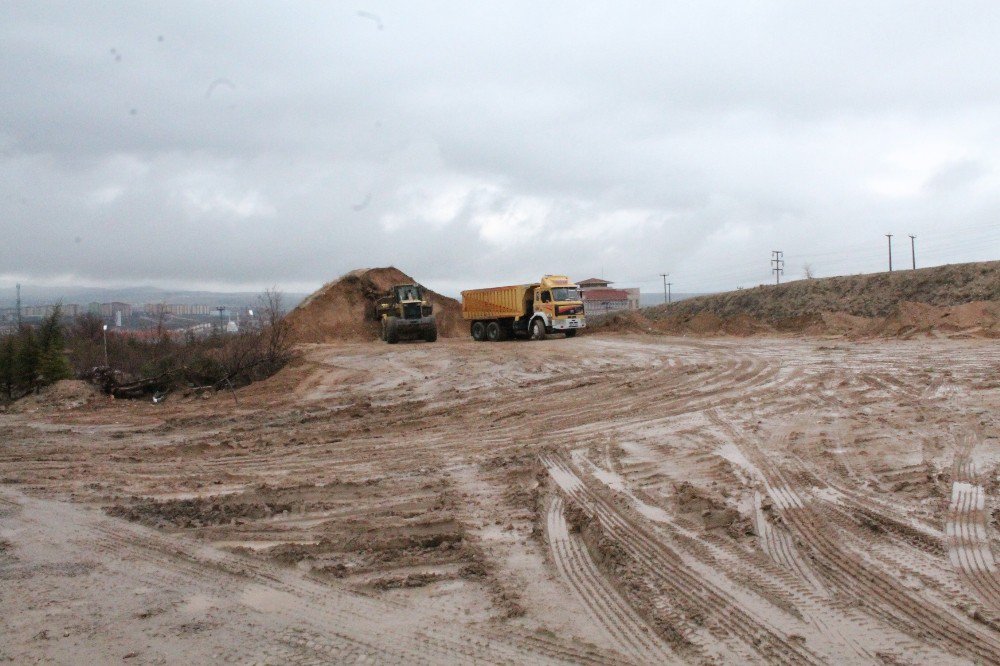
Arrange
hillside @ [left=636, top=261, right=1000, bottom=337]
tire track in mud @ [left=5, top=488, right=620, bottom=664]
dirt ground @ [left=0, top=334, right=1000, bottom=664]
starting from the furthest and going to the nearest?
hillside @ [left=636, top=261, right=1000, bottom=337] → dirt ground @ [left=0, top=334, right=1000, bottom=664] → tire track in mud @ [left=5, top=488, right=620, bottom=664]

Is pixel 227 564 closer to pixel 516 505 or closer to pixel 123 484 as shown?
pixel 516 505

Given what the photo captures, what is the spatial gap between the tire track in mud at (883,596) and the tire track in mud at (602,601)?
Result: 4.96ft


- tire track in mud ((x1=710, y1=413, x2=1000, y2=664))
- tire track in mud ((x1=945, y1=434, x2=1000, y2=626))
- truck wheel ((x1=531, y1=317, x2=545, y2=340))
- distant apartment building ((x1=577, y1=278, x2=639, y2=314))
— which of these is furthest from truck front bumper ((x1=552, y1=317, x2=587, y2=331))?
distant apartment building ((x1=577, y1=278, x2=639, y2=314))

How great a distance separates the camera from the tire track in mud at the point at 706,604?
4.39m

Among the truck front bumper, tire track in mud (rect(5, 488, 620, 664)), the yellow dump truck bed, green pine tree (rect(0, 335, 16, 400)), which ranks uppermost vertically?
the yellow dump truck bed

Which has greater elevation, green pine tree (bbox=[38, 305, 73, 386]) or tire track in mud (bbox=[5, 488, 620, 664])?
green pine tree (bbox=[38, 305, 73, 386])

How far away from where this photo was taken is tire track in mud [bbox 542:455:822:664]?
439cm

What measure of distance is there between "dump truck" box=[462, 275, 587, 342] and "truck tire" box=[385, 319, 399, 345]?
4.09 meters

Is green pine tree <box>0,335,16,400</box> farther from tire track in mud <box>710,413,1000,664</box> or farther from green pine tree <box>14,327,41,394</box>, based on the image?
tire track in mud <box>710,413,1000,664</box>

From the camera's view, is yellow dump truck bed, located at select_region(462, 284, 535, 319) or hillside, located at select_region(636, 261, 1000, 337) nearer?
hillside, located at select_region(636, 261, 1000, 337)

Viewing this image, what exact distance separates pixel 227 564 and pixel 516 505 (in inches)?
112

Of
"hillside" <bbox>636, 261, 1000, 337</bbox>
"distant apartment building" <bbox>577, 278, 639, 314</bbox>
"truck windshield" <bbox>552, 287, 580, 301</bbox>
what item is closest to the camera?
"hillside" <bbox>636, 261, 1000, 337</bbox>

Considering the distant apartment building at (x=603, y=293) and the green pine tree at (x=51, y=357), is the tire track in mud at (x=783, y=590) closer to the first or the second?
the green pine tree at (x=51, y=357)

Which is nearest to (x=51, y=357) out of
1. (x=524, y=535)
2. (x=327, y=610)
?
(x=524, y=535)
